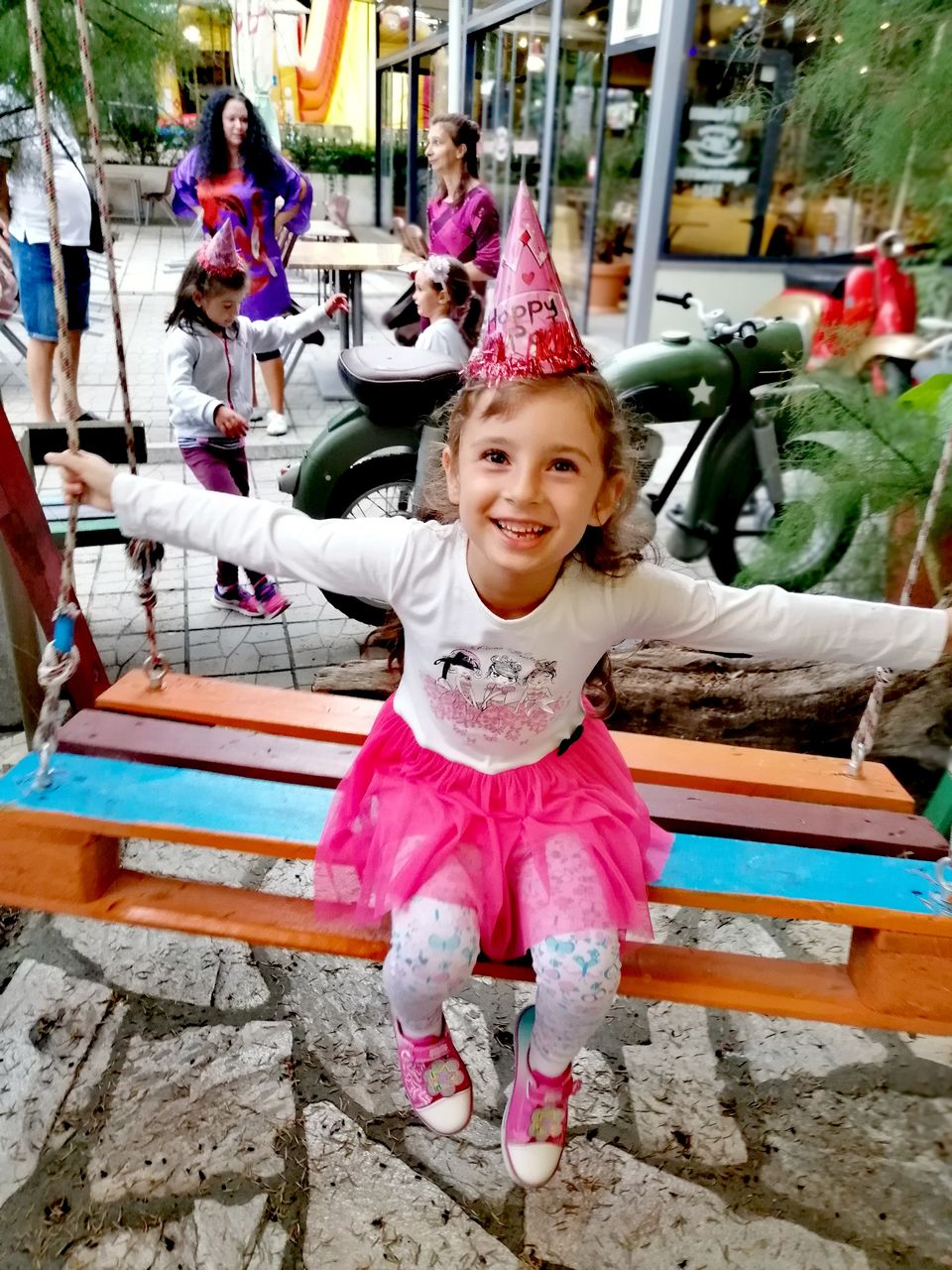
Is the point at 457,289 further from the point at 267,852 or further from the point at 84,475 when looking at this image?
the point at 267,852

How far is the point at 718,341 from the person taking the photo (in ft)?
10.5

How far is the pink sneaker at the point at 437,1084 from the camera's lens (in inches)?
54.8

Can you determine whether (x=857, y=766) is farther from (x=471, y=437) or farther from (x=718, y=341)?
(x=718, y=341)

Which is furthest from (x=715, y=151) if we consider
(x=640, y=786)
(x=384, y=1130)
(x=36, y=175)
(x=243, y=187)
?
(x=384, y=1130)

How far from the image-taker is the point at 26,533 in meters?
1.84

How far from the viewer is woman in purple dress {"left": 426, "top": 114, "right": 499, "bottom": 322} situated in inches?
111

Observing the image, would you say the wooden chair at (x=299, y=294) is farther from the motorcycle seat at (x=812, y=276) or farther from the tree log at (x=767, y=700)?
the motorcycle seat at (x=812, y=276)

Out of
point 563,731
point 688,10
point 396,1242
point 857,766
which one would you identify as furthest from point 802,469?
point 688,10

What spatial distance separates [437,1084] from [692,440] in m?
2.62

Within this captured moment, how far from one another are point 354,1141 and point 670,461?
12.7 feet

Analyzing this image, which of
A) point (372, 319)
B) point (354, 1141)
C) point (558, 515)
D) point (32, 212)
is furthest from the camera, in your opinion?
point (372, 319)

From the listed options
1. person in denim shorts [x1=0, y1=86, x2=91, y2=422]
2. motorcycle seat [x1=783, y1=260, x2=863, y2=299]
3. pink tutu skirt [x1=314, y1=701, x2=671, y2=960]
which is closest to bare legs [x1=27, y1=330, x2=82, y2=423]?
person in denim shorts [x1=0, y1=86, x2=91, y2=422]

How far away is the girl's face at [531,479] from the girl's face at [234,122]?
1.16 meters

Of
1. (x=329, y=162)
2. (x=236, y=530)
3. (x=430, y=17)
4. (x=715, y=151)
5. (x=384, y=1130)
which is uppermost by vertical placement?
(x=430, y=17)
